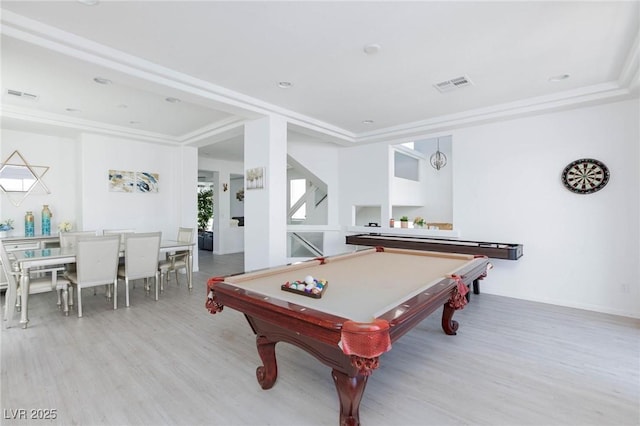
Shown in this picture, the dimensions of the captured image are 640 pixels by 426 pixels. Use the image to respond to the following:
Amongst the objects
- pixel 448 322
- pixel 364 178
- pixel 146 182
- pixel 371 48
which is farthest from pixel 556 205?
pixel 146 182

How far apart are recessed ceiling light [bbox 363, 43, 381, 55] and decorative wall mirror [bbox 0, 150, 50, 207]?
5789mm

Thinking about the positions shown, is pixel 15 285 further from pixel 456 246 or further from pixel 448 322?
pixel 456 246

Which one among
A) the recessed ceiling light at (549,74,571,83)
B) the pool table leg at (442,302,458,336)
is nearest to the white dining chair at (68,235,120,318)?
the pool table leg at (442,302,458,336)

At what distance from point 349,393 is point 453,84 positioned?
11.1 ft

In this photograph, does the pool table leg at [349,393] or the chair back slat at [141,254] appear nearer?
the pool table leg at [349,393]

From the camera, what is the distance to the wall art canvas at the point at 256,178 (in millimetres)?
4390

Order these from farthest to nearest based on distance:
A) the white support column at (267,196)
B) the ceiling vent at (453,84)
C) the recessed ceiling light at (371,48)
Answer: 1. the white support column at (267,196)
2. the ceiling vent at (453,84)
3. the recessed ceiling light at (371,48)

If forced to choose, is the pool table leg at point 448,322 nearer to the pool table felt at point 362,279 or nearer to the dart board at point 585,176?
the pool table felt at point 362,279

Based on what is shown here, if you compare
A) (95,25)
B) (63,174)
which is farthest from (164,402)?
(63,174)

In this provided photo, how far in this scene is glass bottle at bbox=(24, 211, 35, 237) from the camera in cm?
503

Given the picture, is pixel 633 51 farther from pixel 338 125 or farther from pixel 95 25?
pixel 95 25

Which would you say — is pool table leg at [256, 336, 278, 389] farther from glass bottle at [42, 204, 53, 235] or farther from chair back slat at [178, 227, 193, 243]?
glass bottle at [42, 204, 53, 235]

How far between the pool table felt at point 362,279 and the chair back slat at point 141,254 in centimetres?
258

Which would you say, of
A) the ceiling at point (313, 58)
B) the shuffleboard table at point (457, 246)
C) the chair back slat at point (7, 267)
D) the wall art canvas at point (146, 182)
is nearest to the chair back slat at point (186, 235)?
the wall art canvas at point (146, 182)
